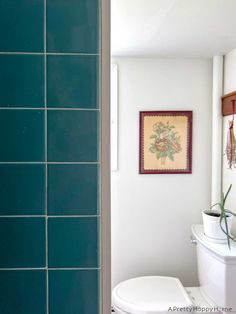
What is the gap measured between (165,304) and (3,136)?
52.3 inches

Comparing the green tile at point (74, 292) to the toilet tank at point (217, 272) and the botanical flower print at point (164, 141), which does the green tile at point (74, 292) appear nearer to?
the toilet tank at point (217, 272)

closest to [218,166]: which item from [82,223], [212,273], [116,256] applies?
[212,273]

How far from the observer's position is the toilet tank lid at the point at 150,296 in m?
1.51

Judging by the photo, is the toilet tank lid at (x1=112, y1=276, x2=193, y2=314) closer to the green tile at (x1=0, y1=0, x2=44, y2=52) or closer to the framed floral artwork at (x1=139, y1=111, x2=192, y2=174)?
the framed floral artwork at (x1=139, y1=111, x2=192, y2=174)

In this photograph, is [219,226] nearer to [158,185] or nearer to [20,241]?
[158,185]

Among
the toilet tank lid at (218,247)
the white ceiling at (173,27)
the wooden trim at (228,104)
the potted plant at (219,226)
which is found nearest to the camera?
the white ceiling at (173,27)

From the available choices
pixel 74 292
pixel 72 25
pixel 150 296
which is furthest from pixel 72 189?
pixel 150 296

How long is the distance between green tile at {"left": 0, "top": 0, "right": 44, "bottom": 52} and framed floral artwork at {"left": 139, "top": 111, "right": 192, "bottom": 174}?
4.61 feet

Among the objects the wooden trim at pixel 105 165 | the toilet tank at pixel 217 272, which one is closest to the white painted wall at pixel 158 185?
the toilet tank at pixel 217 272

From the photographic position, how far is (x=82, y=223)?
576mm

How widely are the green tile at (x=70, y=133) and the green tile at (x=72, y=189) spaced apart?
25 millimetres

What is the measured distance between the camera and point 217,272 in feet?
5.02

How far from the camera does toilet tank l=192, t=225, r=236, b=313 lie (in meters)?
1.47

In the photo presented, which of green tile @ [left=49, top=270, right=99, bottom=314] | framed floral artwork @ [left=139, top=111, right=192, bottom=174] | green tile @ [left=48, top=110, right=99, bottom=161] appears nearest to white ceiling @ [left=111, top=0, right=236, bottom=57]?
framed floral artwork @ [left=139, top=111, right=192, bottom=174]
